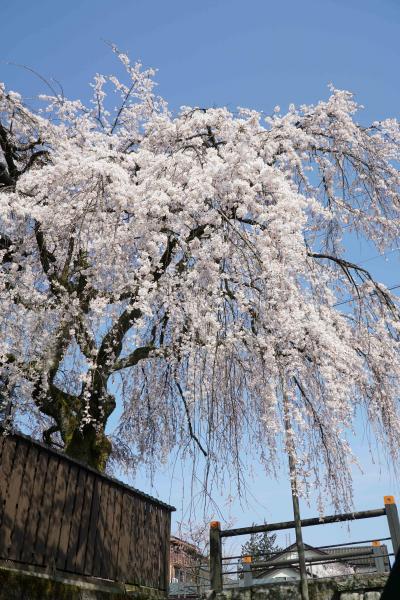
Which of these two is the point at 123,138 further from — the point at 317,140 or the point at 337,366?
the point at 337,366

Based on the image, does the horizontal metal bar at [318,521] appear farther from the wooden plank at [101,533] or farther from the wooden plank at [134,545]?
the wooden plank at [101,533]

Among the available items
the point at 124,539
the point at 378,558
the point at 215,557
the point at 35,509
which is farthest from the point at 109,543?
the point at 378,558

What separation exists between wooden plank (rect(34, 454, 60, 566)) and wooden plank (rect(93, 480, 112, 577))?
98 cm

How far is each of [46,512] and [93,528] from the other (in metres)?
0.94

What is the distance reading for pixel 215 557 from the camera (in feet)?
26.5

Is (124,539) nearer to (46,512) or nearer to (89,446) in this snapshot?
(89,446)

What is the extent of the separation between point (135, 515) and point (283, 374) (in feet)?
10.3

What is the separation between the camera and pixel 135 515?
23.0 feet

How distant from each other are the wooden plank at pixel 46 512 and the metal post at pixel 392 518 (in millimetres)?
4714

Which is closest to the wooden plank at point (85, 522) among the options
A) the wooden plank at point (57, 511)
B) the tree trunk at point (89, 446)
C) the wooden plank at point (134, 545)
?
the wooden plank at point (57, 511)

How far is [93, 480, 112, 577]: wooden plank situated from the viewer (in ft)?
19.7

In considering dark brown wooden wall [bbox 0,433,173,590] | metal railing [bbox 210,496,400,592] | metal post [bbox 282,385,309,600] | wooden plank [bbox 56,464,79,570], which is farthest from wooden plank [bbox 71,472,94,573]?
metal railing [bbox 210,496,400,592]

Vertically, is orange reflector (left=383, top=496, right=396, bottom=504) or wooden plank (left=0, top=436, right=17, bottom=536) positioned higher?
orange reflector (left=383, top=496, right=396, bottom=504)

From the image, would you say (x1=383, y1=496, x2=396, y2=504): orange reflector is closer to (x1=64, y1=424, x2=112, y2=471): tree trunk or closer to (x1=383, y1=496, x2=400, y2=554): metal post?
(x1=383, y1=496, x2=400, y2=554): metal post
